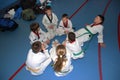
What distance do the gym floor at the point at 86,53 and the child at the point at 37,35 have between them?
1.02ft

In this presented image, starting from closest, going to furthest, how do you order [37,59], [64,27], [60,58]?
[60,58], [37,59], [64,27]

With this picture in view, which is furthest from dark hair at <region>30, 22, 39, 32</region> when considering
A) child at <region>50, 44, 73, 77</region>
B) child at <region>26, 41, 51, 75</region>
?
child at <region>50, 44, 73, 77</region>

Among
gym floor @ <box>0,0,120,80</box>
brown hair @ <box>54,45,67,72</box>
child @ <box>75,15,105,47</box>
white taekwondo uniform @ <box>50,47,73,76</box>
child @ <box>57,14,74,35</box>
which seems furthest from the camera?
child @ <box>57,14,74,35</box>

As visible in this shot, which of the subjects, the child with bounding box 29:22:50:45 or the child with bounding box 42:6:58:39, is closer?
the child with bounding box 29:22:50:45

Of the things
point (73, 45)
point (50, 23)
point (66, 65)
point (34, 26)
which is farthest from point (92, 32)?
point (34, 26)

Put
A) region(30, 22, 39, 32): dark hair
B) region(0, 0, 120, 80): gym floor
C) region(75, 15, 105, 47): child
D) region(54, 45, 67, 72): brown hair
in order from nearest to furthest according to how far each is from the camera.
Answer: region(54, 45, 67, 72): brown hair → region(0, 0, 120, 80): gym floor → region(30, 22, 39, 32): dark hair → region(75, 15, 105, 47): child

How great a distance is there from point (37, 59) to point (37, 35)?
0.88m

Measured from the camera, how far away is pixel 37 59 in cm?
332

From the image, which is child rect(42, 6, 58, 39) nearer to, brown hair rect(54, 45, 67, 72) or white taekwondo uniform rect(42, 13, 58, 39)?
white taekwondo uniform rect(42, 13, 58, 39)

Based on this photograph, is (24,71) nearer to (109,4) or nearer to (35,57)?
(35,57)

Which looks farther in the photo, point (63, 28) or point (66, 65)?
point (63, 28)

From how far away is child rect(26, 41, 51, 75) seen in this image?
3303 mm

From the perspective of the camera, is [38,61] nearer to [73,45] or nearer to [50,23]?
[73,45]

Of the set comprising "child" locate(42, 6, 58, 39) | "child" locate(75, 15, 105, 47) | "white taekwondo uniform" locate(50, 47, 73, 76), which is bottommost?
"white taekwondo uniform" locate(50, 47, 73, 76)
